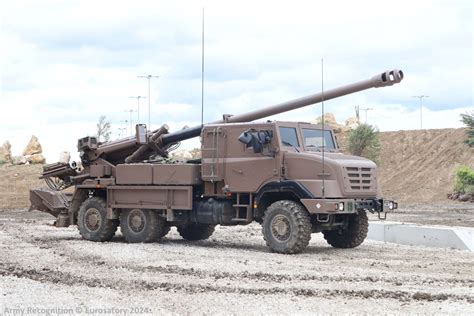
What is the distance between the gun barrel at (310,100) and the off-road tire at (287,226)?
97.9 inches

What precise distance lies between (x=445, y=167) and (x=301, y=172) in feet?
151

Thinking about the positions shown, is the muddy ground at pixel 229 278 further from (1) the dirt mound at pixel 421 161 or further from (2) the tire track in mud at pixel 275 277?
(1) the dirt mound at pixel 421 161

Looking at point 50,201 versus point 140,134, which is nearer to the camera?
point 140,134

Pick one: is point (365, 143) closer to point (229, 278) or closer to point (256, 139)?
point (256, 139)

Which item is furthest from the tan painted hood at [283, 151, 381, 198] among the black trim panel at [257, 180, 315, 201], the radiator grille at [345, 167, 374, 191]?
the black trim panel at [257, 180, 315, 201]

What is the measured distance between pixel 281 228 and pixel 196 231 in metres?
4.29

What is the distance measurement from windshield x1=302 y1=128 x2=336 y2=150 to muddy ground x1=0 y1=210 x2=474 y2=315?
2.16 meters

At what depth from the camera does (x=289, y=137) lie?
16844 mm

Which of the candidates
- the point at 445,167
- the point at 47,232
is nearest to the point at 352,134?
the point at 445,167

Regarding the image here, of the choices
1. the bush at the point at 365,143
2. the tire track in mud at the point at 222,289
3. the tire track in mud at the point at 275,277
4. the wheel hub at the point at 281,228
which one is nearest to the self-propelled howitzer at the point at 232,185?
the wheel hub at the point at 281,228

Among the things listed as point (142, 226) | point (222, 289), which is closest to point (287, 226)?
point (142, 226)

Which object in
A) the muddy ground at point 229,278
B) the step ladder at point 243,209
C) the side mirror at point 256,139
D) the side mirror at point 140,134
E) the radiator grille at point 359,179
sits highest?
the side mirror at point 140,134

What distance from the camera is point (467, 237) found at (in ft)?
59.2

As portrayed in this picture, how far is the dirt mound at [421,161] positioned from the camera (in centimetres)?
5494
